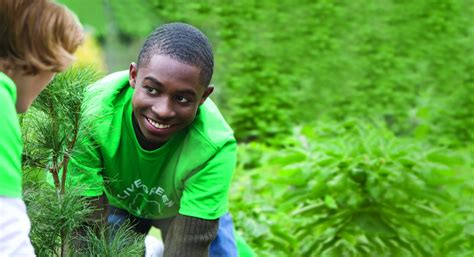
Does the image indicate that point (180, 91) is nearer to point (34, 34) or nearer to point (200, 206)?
point (200, 206)

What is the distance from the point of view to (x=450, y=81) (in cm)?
734

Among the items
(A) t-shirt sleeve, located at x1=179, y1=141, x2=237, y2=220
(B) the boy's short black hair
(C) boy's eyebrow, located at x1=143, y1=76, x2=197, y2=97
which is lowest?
(A) t-shirt sleeve, located at x1=179, y1=141, x2=237, y2=220

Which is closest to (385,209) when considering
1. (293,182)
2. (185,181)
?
(293,182)

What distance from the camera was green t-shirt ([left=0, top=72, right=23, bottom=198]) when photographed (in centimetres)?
174

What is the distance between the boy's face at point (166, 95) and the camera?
7.89 ft

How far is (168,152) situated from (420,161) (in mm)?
1747

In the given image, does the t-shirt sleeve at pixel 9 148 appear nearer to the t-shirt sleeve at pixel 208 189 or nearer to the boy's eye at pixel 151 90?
the boy's eye at pixel 151 90

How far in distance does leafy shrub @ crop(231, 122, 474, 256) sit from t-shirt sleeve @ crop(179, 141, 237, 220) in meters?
1.33

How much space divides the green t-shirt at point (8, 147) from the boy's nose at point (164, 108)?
0.69 metres

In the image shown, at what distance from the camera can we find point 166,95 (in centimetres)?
243

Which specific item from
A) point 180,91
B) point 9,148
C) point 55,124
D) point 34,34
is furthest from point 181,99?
point 9,148

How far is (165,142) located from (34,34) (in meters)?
0.84

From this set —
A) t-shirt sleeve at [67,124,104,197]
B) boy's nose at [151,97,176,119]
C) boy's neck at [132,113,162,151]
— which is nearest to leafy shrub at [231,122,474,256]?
boy's neck at [132,113,162,151]

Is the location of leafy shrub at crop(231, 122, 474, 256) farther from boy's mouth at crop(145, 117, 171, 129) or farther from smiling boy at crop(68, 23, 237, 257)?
boy's mouth at crop(145, 117, 171, 129)
